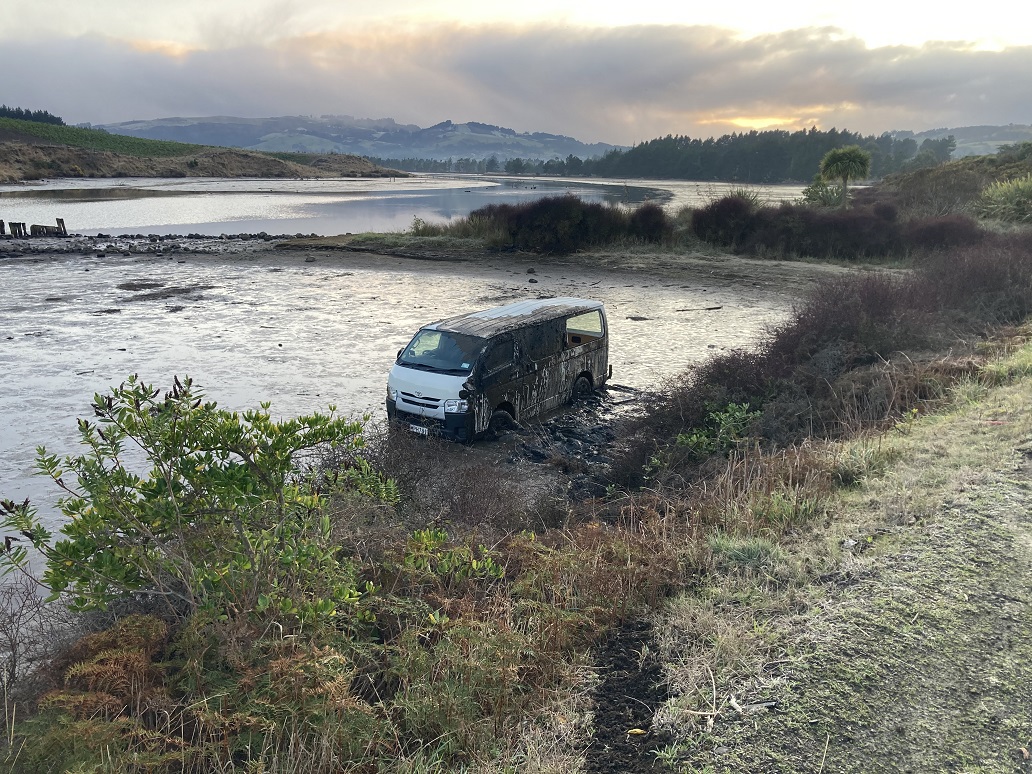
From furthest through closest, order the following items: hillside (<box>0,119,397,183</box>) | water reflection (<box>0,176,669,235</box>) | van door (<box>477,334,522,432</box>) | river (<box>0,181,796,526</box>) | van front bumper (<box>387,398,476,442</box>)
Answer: hillside (<box>0,119,397,183</box>) → water reflection (<box>0,176,669,235</box>) → river (<box>0,181,796,526</box>) → van door (<box>477,334,522,432</box>) → van front bumper (<box>387,398,476,442</box>)

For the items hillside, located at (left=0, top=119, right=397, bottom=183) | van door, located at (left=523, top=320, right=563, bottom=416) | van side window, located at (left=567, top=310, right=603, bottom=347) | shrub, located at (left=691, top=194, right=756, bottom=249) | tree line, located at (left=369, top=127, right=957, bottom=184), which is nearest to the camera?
van door, located at (left=523, top=320, right=563, bottom=416)

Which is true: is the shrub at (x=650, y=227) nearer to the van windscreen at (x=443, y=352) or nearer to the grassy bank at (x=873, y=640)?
the van windscreen at (x=443, y=352)

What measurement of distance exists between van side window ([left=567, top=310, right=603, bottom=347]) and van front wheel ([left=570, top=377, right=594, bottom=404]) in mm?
764

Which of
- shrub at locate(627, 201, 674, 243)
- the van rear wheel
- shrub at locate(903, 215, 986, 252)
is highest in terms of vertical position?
shrub at locate(627, 201, 674, 243)

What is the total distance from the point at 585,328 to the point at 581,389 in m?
1.29

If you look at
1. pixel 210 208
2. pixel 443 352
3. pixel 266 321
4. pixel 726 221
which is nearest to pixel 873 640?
pixel 443 352

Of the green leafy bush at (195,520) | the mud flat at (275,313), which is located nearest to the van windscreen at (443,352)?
the mud flat at (275,313)

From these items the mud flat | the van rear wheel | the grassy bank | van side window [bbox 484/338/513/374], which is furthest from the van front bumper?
the grassy bank

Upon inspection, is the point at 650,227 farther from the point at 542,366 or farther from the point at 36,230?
the point at 36,230

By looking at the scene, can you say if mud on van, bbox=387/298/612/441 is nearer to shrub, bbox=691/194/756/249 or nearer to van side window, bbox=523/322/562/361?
van side window, bbox=523/322/562/361

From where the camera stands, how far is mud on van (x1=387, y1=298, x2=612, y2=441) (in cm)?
1052

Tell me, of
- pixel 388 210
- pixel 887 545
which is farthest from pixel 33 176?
pixel 887 545

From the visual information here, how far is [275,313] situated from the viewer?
2122 centimetres

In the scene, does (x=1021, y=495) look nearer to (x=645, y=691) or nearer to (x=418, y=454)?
(x=645, y=691)
